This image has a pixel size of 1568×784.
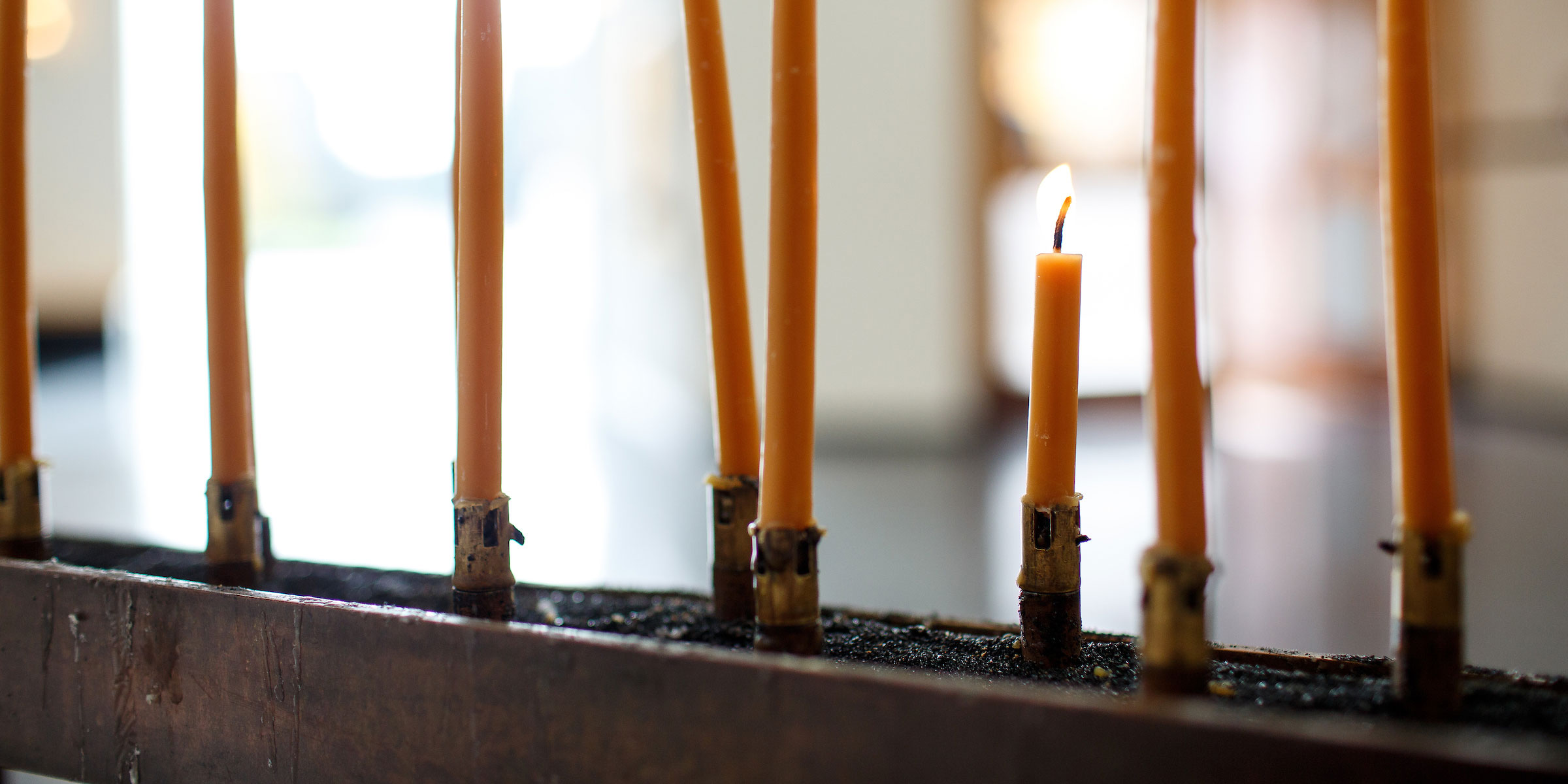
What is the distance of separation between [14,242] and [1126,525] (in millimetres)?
1663

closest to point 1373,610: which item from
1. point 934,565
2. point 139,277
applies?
point 934,565

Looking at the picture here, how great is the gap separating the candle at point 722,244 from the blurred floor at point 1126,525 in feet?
0.50

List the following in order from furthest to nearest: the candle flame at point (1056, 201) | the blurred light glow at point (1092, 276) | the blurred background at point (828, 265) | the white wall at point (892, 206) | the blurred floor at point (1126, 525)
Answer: the blurred light glow at point (1092, 276) < the white wall at point (892, 206) < the blurred background at point (828, 265) < the blurred floor at point (1126, 525) < the candle flame at point (1056, 201)

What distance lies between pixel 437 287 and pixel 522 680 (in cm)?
434

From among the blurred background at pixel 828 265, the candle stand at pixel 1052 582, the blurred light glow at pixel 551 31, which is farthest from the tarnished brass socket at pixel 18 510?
the blurred light glow at pixel 551 31

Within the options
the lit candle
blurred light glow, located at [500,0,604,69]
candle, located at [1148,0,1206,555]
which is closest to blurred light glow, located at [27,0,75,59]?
blurred light glow, located at [500,0,604,69]

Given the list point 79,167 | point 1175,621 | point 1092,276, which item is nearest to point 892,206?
point 1092,276

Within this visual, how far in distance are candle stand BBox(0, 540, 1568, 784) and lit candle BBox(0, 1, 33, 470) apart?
7 cm

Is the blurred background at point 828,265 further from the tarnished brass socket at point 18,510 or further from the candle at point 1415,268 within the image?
the candle at point 1415,268

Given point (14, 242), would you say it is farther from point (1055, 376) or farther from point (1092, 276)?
point (1092, 276)

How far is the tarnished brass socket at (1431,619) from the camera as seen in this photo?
216 mm

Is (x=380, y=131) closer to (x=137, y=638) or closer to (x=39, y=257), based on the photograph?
(x=39, y=257)

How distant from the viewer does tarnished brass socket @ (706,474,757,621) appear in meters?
0.32

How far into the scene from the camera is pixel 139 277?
165 inches
